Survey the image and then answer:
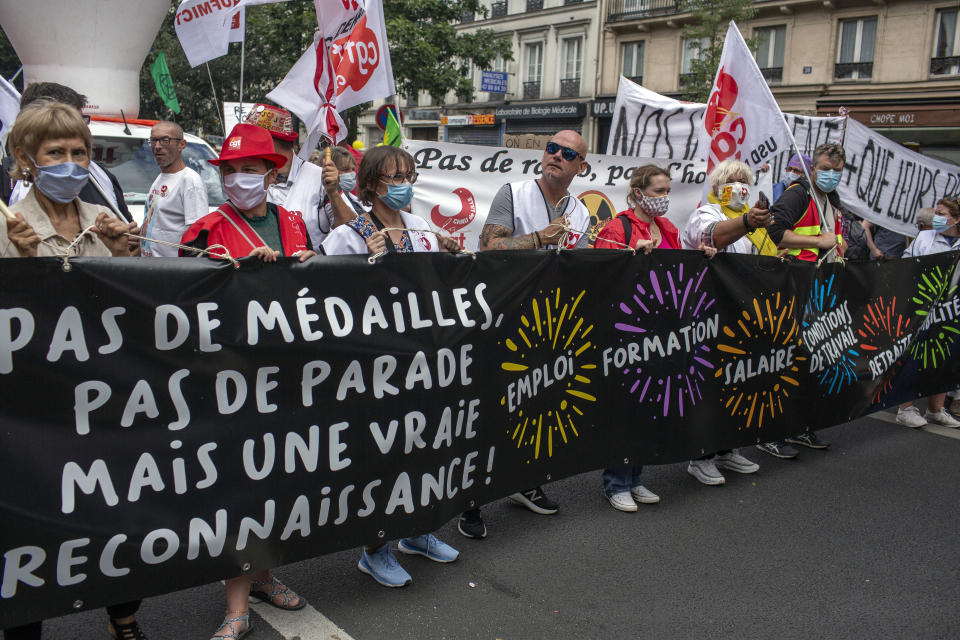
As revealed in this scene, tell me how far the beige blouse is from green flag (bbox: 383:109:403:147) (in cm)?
381

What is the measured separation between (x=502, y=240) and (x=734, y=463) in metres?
2.13

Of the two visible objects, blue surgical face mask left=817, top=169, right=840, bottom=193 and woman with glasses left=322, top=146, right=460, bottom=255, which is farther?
blue surgical face mask left=817, top=169, right=840, bottom=193

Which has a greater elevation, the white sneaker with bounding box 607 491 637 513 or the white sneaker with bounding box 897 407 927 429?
the white sneaker with bounding box 607 491 637 513

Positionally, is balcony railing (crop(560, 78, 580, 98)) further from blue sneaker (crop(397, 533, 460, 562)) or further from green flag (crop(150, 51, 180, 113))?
blue sneaker (crop(397, 533, 460, 562))

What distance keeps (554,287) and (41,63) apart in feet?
29.0

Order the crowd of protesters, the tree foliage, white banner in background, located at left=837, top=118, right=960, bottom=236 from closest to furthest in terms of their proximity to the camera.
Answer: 1. the crowd of protesters
2. white banner in background, located at left=837, top=118, right=960, bottom=236
3. the tree foliage

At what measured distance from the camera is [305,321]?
291 centimetres

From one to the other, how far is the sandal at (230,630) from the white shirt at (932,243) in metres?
5.76

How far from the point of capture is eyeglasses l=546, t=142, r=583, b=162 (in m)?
4.23

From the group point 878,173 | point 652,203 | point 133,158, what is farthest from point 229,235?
point 878,173

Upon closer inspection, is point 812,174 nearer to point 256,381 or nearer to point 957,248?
point 957,248

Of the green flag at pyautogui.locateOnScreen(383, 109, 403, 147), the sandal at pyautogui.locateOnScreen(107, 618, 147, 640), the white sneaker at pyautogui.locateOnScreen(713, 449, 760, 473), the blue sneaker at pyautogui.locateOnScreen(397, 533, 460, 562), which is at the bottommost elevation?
the white sneaker at pyautogui.locateOnScreen(713, 449, 760, 473)

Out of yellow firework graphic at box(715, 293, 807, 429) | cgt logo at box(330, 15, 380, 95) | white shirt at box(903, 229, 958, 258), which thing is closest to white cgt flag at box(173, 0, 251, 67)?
cgt logo at box(330, 15, 380, 95)

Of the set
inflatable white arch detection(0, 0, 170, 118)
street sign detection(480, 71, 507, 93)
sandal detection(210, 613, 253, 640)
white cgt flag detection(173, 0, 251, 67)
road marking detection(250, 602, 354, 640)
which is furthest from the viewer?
street sign detection(480, 71, 507, 93)
